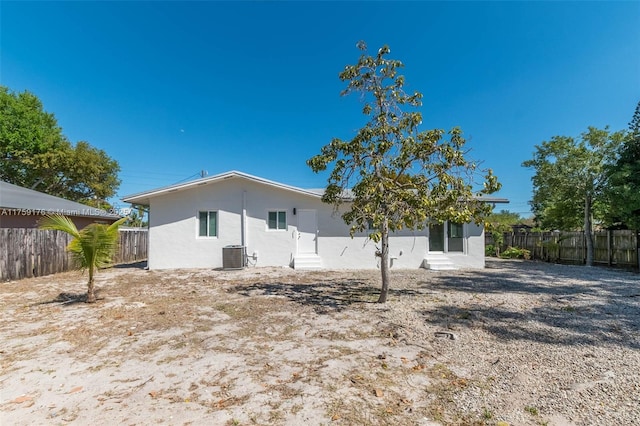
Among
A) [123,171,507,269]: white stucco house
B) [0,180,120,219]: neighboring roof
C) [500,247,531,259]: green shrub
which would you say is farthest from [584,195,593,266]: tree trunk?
[0,180,120,219]: neighboring roof

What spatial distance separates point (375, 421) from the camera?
240cm

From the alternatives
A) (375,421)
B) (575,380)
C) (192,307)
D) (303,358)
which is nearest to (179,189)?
(192,307)

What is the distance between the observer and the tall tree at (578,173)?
12578 millimetres

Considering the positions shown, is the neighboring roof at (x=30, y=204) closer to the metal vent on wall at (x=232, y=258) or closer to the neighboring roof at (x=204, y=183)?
the neighboring roof at (x=204, y=183)

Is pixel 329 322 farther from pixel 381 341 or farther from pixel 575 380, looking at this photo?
pixel 575 380

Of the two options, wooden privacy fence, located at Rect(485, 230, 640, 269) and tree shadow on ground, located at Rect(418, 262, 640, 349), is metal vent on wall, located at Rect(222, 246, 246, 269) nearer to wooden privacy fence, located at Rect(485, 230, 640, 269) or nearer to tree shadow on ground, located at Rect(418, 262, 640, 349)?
tree shadow on ground, located at Rect(418, 262, 640, 349)

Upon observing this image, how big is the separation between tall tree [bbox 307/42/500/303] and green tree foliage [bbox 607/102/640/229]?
8.34 metres

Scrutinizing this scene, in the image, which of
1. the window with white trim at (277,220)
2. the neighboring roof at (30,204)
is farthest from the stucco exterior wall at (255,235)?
the neighboring roof at (30,204)

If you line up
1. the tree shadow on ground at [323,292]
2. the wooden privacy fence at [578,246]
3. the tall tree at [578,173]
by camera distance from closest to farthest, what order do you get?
the tree shadow on ground at [323,292] < the wooden privacy fence at [578,246] < the tall tree at [578,173]

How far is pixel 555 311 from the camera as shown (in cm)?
558

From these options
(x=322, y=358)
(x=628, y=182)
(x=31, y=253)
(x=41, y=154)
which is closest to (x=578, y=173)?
(x=628, y=182)

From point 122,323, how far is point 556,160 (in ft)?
57.3

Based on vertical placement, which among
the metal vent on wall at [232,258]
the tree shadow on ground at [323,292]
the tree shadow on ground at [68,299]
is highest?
the metal vent on wall at [232,258]

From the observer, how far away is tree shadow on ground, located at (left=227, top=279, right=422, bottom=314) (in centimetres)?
630
